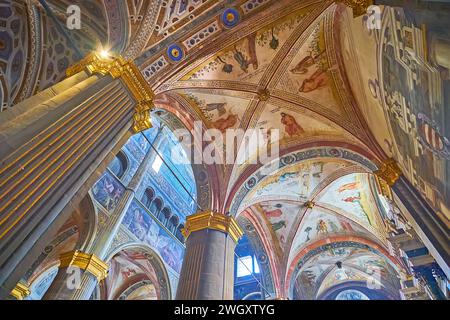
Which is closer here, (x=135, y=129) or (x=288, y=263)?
(x=135, y=129)

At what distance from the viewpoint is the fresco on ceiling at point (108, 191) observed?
1008cm

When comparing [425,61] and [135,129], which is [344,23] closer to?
[425,61]

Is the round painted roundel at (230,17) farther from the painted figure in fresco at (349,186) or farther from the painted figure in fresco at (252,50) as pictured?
the painted figure in fresco at (349,186)

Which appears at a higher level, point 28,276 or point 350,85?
point 350,85

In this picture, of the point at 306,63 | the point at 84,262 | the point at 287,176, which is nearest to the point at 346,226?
the point at 287,176

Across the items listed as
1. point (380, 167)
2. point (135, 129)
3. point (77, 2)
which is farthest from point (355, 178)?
point (77, 2)

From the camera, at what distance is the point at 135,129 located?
5.30 meters

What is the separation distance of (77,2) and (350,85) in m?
6.94

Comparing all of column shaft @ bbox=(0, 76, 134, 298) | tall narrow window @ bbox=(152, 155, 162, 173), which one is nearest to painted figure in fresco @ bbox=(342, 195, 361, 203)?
tall narrow window @ bbox=(152, 155, 162, 173)

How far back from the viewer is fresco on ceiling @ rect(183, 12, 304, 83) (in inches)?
294

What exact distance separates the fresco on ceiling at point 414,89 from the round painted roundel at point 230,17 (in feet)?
8.12

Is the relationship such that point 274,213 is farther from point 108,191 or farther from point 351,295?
point 351,295

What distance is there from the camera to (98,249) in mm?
9133

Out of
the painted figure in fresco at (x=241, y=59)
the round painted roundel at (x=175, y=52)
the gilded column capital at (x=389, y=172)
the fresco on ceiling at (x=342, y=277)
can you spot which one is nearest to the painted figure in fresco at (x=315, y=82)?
the painted figure in fresco at (x=241, y=59)
